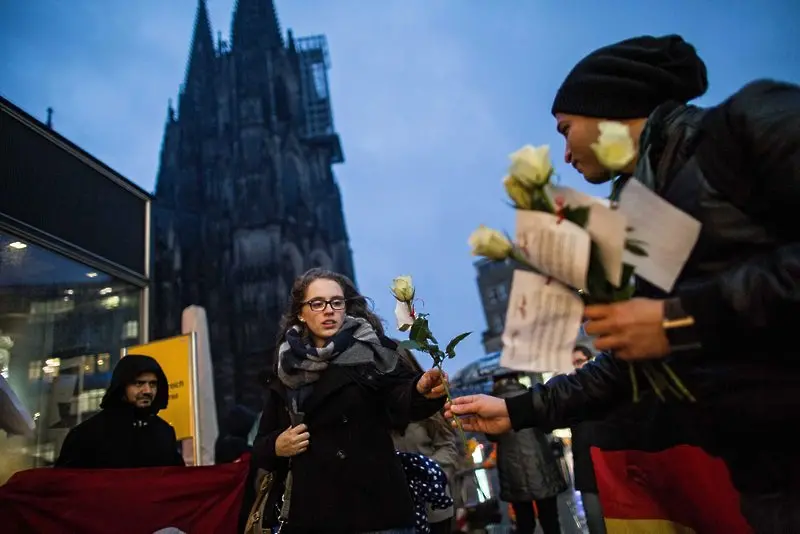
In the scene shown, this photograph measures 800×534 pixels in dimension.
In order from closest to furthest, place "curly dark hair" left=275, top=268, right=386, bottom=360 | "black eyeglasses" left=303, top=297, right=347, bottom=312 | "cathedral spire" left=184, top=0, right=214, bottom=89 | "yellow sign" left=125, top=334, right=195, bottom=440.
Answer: "black eyeglasses" left=303, top=297, right=347, bottom=312 → "curly dark hair" left=275, top=268, right=386, bottom=360 → "yellow sign" left=125, top=334, right=195, bottom=440 → "cathedral spire" left=184, top=0, right=214, bottom=89

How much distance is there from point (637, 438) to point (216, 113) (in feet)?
156

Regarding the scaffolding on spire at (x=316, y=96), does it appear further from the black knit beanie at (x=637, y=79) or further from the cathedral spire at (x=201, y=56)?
the black knit beanie at (x=637, y=79)

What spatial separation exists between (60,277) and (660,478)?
19.5 feet

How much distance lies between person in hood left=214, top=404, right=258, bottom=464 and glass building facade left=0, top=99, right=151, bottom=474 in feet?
4.98

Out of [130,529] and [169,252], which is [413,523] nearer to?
[130,529]

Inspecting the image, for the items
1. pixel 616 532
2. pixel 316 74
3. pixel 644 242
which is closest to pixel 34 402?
pixel 616 532

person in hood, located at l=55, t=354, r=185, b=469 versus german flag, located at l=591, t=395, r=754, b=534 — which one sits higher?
person in hood, located at l=55, t=354, r=185, b=469

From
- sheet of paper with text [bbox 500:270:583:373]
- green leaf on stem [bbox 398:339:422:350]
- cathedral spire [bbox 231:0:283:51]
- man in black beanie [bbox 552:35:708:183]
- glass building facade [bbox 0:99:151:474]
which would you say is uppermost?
cathedral spire [bbox 231:0:283:51]

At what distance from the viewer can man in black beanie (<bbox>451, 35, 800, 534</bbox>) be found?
1.18 m

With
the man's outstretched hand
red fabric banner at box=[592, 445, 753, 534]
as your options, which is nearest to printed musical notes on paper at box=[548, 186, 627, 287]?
the man's outstretched hand

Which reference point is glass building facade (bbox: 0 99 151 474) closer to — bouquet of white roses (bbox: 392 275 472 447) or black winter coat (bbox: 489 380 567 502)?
bouquet of white roses (bbox: 392 275 472 447)

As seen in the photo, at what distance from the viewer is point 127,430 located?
366 cm

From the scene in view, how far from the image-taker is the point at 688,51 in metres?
1.64

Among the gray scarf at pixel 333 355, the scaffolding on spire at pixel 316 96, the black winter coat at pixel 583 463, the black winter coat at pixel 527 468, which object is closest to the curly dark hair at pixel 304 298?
the gray scarf at pixel 333 355
